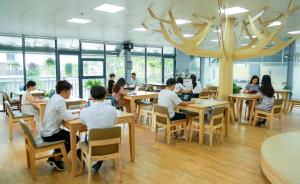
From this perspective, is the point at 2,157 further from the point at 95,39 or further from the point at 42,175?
the point at 95,39

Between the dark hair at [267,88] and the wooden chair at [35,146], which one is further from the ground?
the dark hair at [267,88]

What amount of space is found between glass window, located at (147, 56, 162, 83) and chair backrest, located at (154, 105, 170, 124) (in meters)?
8.28

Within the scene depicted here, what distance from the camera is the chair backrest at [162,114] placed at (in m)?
4.24

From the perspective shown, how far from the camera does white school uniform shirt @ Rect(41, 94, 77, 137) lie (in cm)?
308

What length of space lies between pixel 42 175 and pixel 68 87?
1257 mm

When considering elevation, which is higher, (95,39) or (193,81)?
(95,39)

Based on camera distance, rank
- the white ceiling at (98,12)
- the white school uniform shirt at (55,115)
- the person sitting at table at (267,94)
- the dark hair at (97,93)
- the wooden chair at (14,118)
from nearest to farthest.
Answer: the dark hair at (97,93) < the white school uniform shirt at (55,115) < the wooden chair at (14,118) < the white ceiling at (98,12) < the person sitting at table at (267,94)

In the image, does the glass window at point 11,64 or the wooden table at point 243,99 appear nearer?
the wooden table at point 243,99

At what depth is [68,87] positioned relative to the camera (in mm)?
3236

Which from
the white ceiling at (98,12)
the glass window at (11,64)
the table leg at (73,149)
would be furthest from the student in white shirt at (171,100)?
the glass window at (11,64)

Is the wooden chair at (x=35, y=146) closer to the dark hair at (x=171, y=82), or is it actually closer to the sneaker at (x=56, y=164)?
the sneaker at (x=56, y=164)

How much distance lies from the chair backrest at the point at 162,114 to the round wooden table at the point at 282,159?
1.67m

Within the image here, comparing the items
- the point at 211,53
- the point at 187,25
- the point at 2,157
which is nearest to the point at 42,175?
the point at 2,157

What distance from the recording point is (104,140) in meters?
2.73
